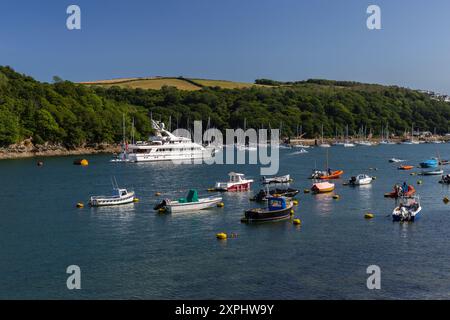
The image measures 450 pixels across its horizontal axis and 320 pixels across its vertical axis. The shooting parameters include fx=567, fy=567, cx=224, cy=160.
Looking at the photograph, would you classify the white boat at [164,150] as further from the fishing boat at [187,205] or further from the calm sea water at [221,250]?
the fishing boat at [187,205]

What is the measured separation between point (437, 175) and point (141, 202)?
56783 millimetres

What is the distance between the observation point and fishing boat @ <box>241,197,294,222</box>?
182 ft

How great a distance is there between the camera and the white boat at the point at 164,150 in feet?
453

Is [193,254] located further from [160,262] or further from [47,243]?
[47,243]

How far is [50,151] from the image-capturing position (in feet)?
545

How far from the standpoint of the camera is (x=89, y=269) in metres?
40.3

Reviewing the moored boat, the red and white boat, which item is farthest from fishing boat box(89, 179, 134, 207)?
the moored boat

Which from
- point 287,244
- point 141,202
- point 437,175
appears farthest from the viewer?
point 437,175

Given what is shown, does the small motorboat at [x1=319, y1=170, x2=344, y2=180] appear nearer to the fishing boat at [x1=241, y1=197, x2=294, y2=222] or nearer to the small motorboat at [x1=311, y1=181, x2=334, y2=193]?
the small motorboat at [x1=311, y1=181, x2=334, y2=193]

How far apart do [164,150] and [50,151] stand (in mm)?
44463

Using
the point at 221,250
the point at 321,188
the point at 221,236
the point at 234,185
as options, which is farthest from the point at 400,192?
the point at 221,250

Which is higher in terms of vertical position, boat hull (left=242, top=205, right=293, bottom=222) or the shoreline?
the shoreline

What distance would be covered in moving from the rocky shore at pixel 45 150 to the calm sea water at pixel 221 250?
83339 millimetres
